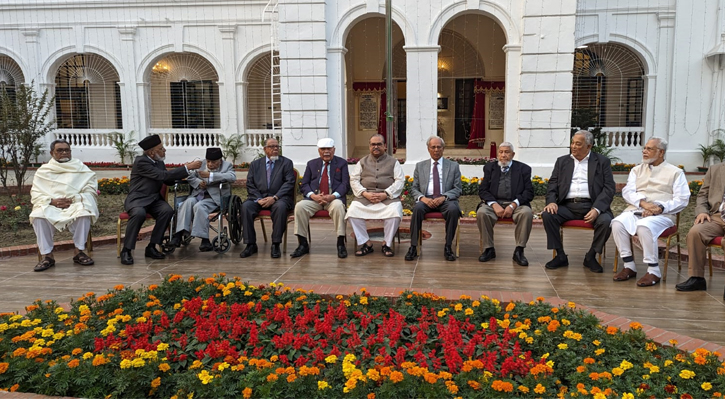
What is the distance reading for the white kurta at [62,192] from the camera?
19.6ft

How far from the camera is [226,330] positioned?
3818mm

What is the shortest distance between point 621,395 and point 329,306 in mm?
2086

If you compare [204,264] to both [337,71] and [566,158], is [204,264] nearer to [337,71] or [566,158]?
[566,158]

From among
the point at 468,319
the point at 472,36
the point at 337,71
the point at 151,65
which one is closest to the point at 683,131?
the point at 472,36

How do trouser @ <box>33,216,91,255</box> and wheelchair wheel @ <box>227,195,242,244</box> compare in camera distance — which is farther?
wheelchair wheel @ <box>227,195,242,244</box>

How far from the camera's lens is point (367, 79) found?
57.2 feet

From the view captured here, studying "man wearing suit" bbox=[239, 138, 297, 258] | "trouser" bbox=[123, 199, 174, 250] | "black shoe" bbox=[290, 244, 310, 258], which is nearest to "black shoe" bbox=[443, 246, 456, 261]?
"black shoe" bbox=[290, 244, 310, 258]

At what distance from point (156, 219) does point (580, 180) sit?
16.1ft

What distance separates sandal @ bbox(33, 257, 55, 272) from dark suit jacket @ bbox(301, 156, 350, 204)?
9.48ft

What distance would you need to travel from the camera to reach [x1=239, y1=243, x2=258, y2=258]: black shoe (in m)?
6.40

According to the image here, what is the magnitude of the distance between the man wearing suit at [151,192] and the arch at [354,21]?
622 cm

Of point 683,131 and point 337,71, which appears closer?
point 337,71

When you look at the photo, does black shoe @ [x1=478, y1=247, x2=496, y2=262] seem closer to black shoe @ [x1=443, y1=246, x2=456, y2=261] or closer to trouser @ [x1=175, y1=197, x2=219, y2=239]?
black shoe @ [x1=443, y1=246, x2=456, y2=261]

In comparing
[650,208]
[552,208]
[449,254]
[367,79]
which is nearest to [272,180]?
[449,254]
